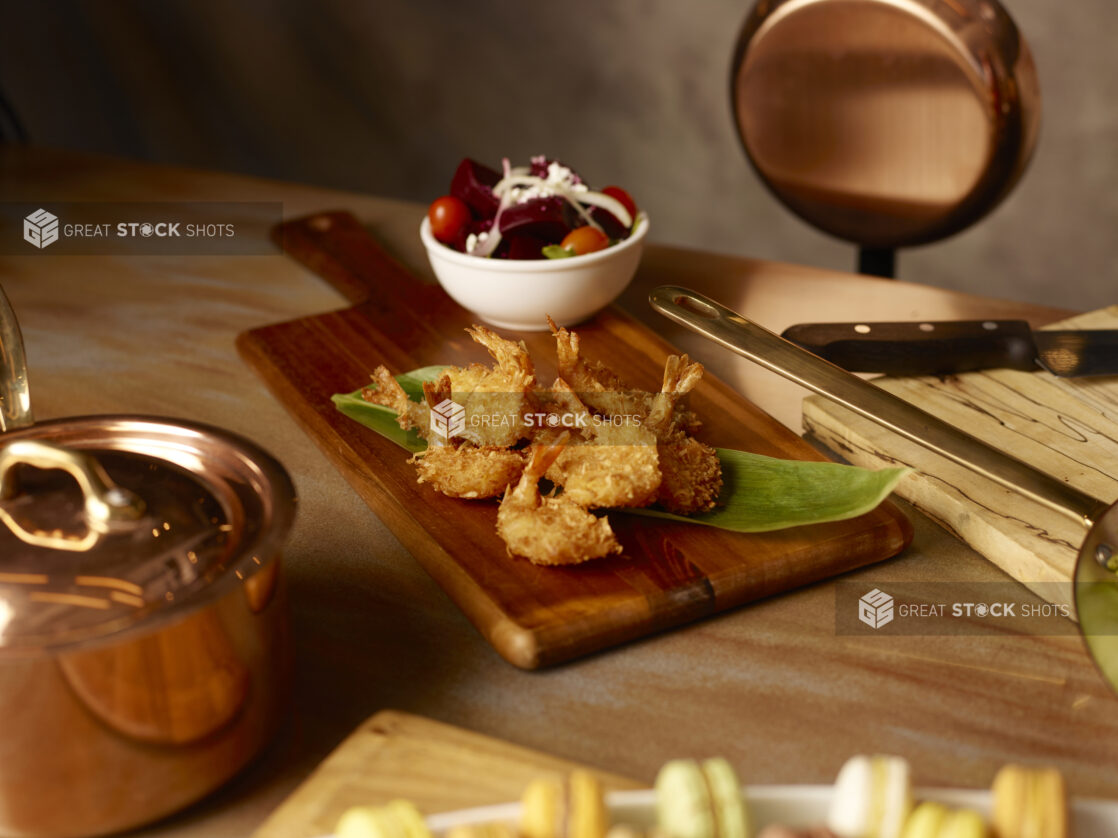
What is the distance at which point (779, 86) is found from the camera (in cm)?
197

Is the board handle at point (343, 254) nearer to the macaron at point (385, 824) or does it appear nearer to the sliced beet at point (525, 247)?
the sliced beet at point (525, 247)

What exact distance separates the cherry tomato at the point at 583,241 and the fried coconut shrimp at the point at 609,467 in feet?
1.51

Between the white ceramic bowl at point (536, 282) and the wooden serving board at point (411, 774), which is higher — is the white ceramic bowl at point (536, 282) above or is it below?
above

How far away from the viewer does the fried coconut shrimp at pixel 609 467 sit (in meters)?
0.98

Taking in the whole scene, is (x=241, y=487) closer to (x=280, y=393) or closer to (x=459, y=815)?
(x=459, y=815)

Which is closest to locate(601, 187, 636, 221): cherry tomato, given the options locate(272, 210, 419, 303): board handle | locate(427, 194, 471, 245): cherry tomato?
locate(427, 194, 471, 245): cherry tomato

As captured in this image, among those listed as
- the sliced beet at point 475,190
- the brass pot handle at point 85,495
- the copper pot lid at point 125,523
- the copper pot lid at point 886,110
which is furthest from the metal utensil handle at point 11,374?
the copper pot lid at point 886,110

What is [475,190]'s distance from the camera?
5.18 ft

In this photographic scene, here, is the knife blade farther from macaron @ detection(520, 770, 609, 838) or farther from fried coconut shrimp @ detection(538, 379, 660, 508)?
macaron @ detection(520, 770, 609, 838)

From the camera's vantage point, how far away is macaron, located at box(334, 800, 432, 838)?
62 centimetres

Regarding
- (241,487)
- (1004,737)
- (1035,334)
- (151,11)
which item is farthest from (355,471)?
(151,11)

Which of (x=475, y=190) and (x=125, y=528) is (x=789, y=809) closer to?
(x=125, y=528)

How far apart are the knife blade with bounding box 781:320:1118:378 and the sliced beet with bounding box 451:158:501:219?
A: 0.52m

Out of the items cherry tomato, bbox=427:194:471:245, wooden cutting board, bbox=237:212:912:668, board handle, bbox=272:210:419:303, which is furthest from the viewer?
board handle, bbox=272:210:419:303
